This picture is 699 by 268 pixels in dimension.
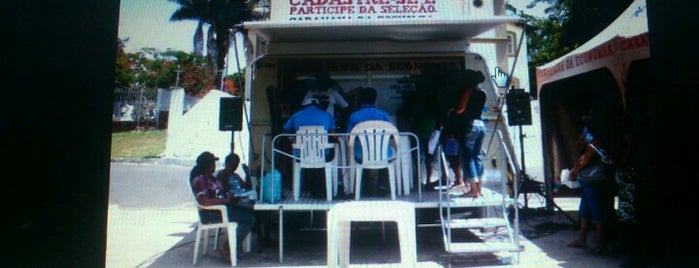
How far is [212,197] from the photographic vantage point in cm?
423

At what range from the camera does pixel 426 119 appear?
192 inches

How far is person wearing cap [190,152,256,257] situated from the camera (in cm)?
414

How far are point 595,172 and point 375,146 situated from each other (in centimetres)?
210

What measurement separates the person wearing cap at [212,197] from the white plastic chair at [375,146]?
1172 mm

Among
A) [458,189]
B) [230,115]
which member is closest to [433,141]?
[458,189]

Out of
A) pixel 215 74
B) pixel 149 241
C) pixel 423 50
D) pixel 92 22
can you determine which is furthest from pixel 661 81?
pixel 215 74

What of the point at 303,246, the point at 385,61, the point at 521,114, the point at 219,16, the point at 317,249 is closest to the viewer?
the point at 317,249

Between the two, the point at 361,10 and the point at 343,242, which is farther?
the point at 361,10

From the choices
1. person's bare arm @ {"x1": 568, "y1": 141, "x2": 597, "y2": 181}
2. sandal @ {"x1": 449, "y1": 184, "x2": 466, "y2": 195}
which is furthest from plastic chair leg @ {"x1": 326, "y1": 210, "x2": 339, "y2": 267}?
person's bare arm @ {"x1": 568, "y1": 141, "x2": 597, "y2": 181}

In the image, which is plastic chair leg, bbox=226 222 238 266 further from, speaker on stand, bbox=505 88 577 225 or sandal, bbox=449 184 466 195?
speaker on stand, bbox=505 88 577 225

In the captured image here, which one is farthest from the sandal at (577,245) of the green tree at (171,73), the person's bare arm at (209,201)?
the green tree at (171,73)

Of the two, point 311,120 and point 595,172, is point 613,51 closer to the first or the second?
point 595,172

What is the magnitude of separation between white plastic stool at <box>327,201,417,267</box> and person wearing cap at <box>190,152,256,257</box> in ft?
4.67

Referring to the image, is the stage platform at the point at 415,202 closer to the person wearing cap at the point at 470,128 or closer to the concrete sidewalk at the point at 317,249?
the person wearing cap at the point at 470,128
